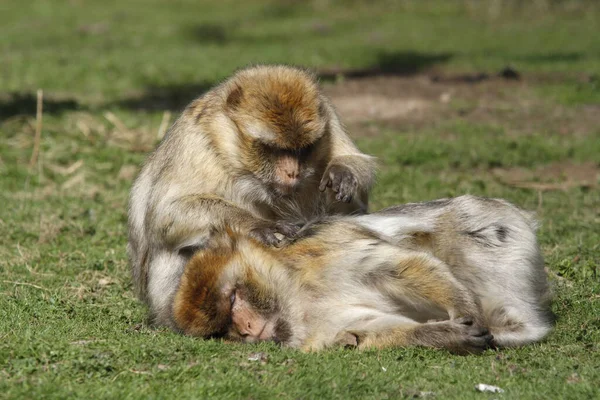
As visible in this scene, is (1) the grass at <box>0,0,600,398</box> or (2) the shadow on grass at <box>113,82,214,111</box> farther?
(2) the shadow on grass at <box>113,82,214,111</box>

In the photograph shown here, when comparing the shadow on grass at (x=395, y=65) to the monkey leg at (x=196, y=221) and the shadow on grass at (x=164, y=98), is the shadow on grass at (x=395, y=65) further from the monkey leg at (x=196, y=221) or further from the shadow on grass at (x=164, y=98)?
the monkey leg at (x=196, y=221)

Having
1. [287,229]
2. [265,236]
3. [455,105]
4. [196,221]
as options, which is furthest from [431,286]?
[455,105]

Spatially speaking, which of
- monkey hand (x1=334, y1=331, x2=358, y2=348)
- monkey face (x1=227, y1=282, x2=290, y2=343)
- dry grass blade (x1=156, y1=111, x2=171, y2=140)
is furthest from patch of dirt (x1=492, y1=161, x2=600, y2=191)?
monkey face (x1=227, y1=282, x2=290, y2=343)

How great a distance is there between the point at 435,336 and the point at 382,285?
0.45 metres

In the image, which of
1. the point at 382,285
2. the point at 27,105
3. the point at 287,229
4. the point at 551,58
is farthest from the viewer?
the point at 551,58

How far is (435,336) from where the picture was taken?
17.8ft

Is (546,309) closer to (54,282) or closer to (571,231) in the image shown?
(571,231)

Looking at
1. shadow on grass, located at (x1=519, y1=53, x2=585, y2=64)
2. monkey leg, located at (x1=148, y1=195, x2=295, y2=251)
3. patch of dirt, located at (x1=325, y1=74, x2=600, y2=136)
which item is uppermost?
monkey leg, located at (x1=148, y1=195, x2=295, y2=251)

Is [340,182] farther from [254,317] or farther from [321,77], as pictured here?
[321,77]

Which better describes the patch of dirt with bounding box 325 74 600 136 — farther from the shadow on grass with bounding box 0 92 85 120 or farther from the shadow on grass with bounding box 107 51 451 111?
the shadow on grass with bounding box 0 92 85 120

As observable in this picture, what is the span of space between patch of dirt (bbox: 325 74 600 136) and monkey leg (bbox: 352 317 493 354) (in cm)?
675

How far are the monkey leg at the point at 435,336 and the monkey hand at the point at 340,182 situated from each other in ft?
3.60

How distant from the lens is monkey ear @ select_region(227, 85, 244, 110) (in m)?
6.45

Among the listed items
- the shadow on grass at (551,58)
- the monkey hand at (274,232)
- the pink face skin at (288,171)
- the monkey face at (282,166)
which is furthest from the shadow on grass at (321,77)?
the monkey hand at (274,232)
